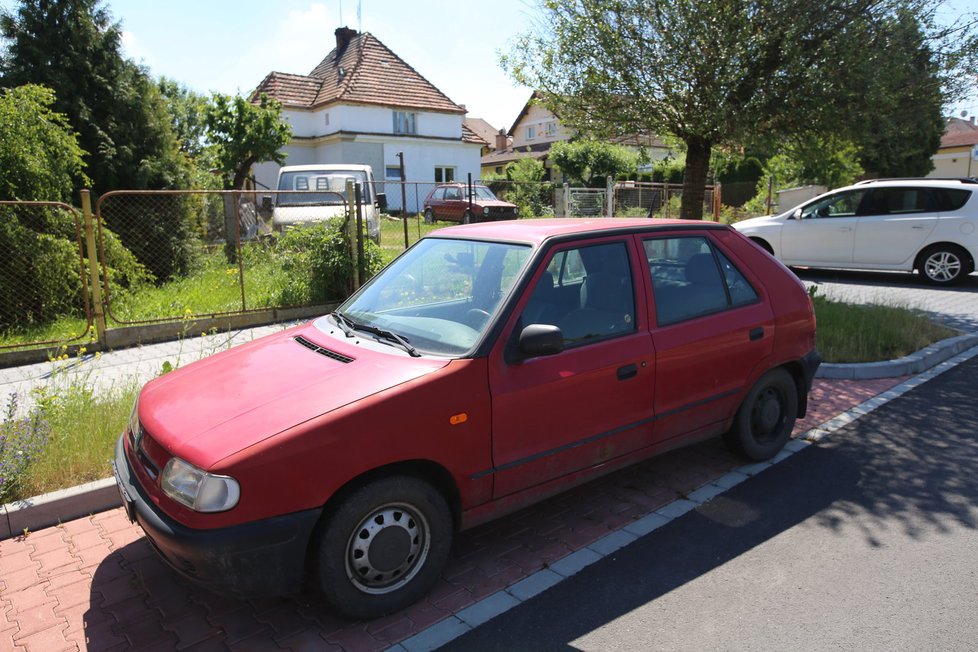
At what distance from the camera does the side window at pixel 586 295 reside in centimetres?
362

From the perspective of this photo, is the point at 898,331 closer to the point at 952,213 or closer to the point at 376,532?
the point at 952,213

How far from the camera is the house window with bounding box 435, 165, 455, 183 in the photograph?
113 ft

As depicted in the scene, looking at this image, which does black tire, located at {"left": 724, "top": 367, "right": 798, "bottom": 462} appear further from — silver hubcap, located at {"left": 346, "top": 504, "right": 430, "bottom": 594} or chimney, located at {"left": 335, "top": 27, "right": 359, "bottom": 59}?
chimney, located at {"left": 335, "top": 27, "right": 359, "bottom": 59}

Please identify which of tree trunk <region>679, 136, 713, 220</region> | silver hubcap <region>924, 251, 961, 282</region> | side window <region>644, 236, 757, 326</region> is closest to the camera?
side window <region>644, 236, 757, 326</region>

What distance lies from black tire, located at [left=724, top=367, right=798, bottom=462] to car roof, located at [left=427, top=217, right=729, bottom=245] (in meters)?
1.25

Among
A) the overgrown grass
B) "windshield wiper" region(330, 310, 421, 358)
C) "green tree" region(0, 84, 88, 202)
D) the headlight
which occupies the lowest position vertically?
the overgrown grass

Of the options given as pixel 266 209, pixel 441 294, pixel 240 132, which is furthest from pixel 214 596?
pixel 240 132

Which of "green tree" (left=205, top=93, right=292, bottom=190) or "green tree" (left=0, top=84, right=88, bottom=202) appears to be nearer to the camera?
"green tree" (left=0, top=84, right=88, bottom=202)

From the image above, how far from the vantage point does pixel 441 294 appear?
4.04 meters

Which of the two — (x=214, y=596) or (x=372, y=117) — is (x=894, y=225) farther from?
(x=372, y=117)

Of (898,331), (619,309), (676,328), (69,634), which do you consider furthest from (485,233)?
(898,331)

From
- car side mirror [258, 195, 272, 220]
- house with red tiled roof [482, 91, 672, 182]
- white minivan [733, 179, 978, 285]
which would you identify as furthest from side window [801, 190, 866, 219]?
house with red tiled roof [482, 91, 672, 182]

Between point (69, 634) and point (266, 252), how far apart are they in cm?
777

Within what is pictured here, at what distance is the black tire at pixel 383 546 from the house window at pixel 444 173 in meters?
32.4
